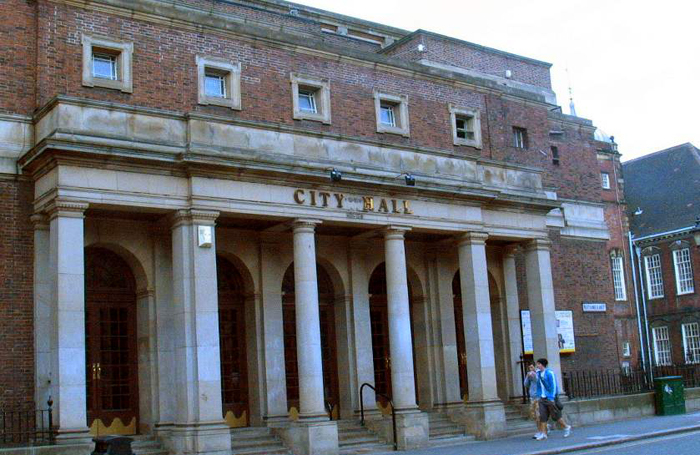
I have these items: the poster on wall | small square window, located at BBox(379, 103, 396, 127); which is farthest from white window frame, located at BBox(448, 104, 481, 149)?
the poster on wall

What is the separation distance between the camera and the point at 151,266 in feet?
66.2

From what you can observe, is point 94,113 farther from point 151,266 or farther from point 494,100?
point 494,100

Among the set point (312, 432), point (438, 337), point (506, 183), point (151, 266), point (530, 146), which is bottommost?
point (312, 432)

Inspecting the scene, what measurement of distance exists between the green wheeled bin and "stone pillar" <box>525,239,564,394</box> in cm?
350

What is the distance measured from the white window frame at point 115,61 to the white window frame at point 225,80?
174 centimetres

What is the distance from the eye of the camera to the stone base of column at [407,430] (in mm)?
20875

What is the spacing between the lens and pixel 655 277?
49656 mm

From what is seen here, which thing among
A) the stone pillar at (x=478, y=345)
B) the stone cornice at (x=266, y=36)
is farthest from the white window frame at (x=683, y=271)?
the stone pillar at (x=478, y=345)

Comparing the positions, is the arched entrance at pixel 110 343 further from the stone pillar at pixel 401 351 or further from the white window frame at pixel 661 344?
Answer: the white window frame at pixel 661 344

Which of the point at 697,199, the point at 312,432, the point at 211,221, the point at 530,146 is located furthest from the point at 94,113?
the point at 697,199

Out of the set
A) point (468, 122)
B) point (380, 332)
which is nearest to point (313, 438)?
point (380, 332)

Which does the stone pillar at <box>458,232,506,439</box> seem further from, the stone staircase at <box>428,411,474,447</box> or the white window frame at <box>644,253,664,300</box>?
the white window frame at <box>644,253,664,300</box>

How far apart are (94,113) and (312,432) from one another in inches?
314

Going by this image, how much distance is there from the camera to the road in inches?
655
